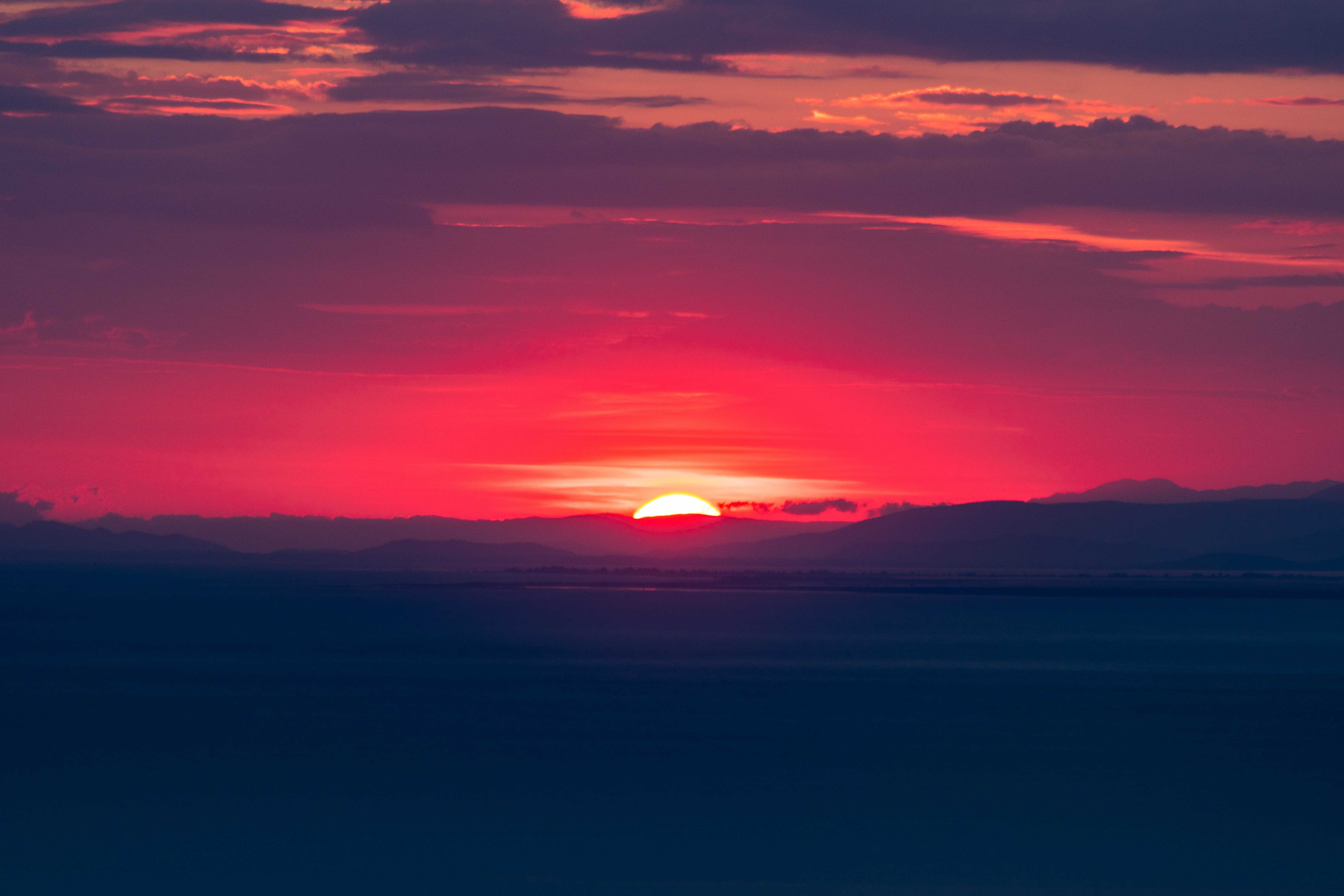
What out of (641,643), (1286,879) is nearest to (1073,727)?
(1286,879)

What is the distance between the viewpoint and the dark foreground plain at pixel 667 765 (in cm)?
1984

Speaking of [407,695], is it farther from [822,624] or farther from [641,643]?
[822,624]

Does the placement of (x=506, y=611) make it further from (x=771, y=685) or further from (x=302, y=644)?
(x=771, y=685)

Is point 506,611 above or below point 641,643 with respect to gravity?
above

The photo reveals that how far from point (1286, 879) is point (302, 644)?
1869 inches

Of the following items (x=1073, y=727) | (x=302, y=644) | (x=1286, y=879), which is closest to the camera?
(x=1286, y=879)

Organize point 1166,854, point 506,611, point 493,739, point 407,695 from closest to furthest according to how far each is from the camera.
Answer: point 1166,854 → point 493,739 → point 407,695 → point 506,611

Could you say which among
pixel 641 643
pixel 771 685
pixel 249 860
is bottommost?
pixel 249 860

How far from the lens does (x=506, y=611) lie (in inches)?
3595

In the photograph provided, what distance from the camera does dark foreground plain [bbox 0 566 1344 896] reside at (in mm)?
19844

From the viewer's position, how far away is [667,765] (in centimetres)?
2911

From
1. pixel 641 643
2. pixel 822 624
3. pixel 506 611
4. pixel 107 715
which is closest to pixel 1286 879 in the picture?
pixel 107 715

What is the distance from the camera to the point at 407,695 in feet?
136

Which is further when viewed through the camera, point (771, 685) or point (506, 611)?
point (506, 611)
